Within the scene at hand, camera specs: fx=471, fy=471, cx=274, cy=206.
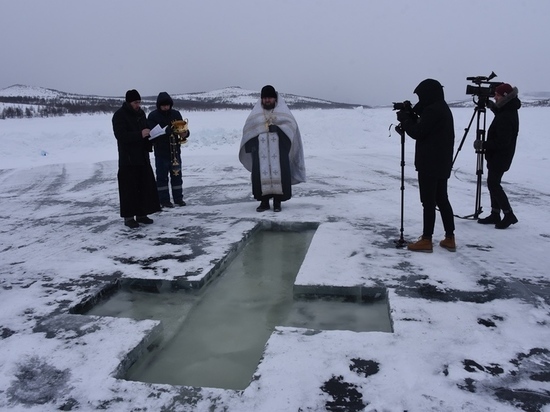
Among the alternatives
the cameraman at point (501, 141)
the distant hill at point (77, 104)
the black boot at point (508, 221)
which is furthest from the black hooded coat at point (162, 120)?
the distant hill at point (77, 104)

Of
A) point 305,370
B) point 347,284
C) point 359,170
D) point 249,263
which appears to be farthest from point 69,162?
point 305,370

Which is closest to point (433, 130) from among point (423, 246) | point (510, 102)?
point (423, 246)

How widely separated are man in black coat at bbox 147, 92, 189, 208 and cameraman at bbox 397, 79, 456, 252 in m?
3.33

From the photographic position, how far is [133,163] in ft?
18.7

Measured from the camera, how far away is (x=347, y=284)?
12.4 ft

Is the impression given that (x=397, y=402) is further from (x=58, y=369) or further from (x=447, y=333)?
(x=58, y=369)

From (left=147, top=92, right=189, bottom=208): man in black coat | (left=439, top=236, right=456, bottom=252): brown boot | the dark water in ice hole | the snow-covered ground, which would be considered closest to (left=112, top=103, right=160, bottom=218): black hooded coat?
the snow-covered ground

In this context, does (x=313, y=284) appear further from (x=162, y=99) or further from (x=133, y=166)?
(x=162, y=99)

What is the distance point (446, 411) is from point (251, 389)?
3.15 feet

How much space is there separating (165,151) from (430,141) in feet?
12.7

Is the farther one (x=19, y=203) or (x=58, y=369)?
(x=19, y=203)

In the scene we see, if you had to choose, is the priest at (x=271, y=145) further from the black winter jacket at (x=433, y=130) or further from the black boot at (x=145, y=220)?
the black winter jacket at (x=433, y=130)

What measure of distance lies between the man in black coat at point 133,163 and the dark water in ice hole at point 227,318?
183cm

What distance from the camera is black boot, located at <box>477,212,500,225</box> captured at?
18.3 feet
